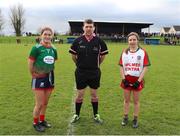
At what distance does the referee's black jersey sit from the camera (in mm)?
6672

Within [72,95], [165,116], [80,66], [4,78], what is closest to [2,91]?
[72,95]

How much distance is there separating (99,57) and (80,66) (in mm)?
415

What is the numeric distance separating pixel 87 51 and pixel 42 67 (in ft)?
3.14

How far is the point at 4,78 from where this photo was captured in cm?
1354

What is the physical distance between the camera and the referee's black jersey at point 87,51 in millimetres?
6672

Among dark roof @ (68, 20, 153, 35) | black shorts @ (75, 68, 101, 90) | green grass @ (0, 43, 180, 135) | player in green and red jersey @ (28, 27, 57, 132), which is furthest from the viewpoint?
dark roof @ (68, 20, 153, 35)

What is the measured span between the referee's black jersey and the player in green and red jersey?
545mm

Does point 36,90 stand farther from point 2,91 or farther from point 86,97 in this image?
point 2,91

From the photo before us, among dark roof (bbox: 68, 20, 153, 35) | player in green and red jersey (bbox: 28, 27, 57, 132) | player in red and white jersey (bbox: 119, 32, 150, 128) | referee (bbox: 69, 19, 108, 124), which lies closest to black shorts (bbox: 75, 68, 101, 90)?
referee (bbox: 69, 19, 108, 124)

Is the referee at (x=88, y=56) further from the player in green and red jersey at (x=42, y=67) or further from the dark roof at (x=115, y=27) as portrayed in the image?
the dark roof at (x=115, y=27)

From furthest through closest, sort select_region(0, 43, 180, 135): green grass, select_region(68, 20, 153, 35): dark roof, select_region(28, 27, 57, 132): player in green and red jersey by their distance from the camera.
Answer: select_region(68, 20, 153, 35): dark roof, select_region(0, 43, 180, 135): green grass, select_region(28, 27, 57, 132): player in green and red jersey

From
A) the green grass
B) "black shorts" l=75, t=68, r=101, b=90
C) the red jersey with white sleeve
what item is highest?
the red jersey with white sleeve

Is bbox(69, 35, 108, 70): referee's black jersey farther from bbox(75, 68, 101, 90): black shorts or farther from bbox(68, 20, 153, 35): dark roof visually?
bbox(68, 20, 153, 35): dark roof

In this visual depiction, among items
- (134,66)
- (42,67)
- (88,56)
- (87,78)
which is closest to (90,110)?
(87,78)
